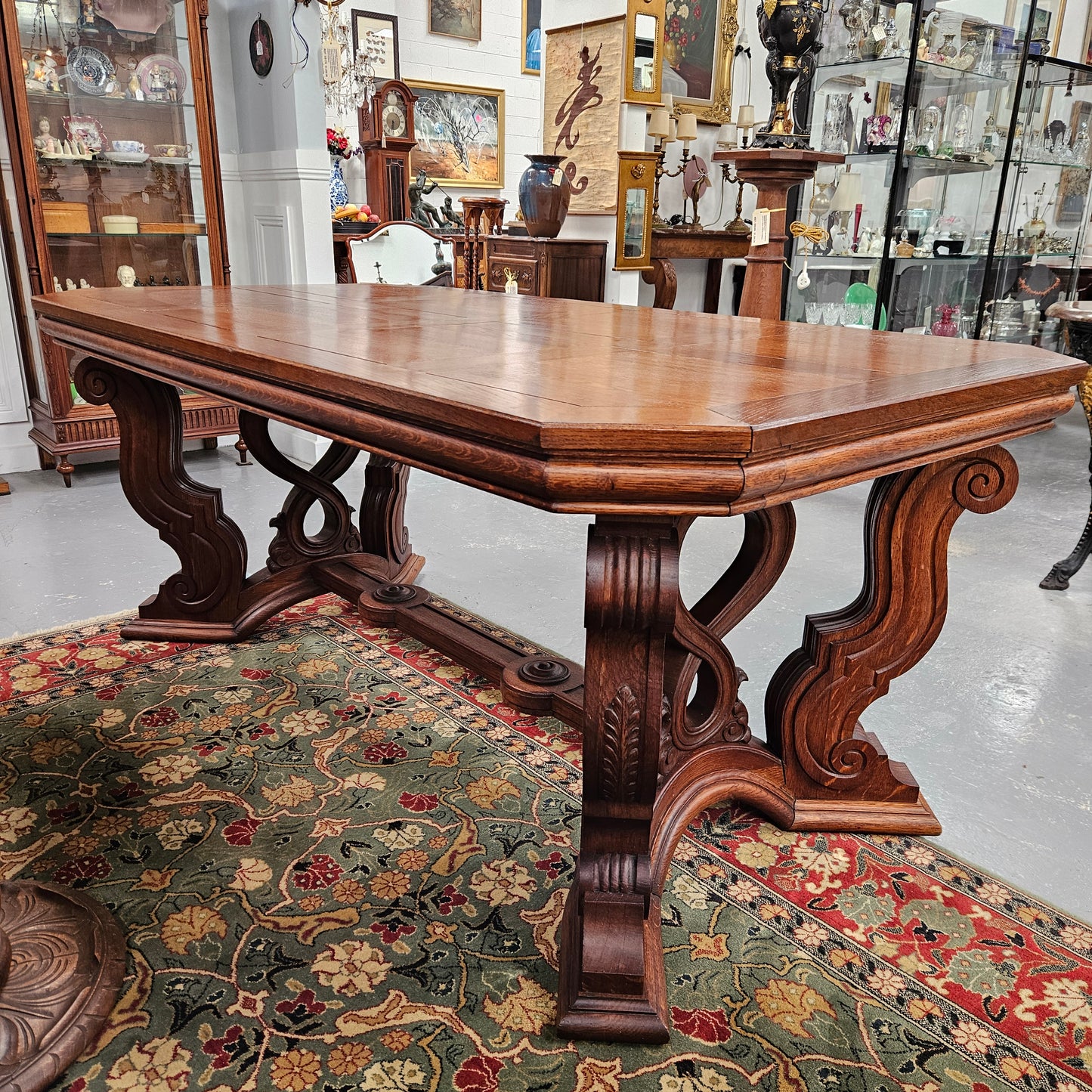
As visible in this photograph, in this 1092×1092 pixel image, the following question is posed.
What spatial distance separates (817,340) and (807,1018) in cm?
104

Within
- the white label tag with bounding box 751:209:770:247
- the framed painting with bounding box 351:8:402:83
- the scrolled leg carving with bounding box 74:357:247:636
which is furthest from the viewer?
the framed painting with bounding box 351:8:402:83

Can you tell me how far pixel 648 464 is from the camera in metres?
0.95

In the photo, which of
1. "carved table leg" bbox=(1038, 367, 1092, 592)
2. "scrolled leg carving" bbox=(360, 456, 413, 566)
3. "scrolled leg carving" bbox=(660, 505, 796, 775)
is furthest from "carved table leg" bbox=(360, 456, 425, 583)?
"carved table leg" bbox=(1038, 367, 1092, 592)

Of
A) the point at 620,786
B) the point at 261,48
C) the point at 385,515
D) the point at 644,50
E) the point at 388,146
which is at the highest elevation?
the point at 644,50

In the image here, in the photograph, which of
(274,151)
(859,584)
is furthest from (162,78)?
(859,584)

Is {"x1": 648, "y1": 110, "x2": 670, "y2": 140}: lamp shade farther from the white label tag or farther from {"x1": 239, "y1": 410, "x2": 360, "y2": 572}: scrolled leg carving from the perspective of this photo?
{"x1": 239, "y1": 410, "x2": 360, "y2": 572}: scrolled leg carving

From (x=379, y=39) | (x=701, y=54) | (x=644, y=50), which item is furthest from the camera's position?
(x=379, y=39)

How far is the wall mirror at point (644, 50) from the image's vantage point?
4641mm

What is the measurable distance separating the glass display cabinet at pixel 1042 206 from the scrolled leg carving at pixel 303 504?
3915 mm

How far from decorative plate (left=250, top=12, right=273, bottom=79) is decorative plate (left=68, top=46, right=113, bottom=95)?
1.88 ft

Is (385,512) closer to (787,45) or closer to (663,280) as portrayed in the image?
(787,45)

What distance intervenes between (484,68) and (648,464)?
25.6 feet

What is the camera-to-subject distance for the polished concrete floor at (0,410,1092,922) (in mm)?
1820

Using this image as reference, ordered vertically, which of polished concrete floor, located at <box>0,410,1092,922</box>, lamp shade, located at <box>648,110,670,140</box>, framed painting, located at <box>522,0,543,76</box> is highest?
framed painting, located at <box>522,0,543,76</box>
